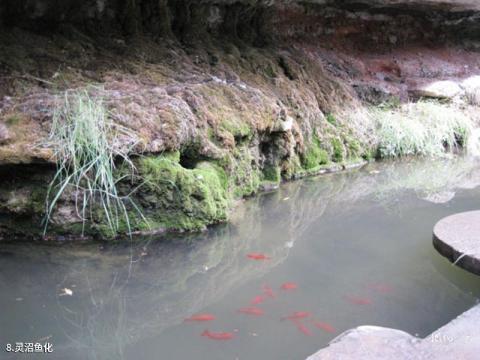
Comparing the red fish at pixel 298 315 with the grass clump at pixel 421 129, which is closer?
the red fish at pixel 298 315

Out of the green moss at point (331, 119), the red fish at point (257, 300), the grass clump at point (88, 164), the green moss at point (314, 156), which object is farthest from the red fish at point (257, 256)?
the green moss at point (331, 119)

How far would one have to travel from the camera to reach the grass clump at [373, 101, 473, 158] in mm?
7199

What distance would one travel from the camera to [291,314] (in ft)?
9.14

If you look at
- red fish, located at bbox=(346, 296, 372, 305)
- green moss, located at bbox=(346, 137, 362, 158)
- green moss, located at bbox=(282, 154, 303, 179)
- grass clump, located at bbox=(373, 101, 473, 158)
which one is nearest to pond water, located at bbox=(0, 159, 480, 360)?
red fish, located at bbox=(346, 296, 372, 305)

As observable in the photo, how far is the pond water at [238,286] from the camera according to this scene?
255cm

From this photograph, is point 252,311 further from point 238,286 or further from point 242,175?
point 242,175

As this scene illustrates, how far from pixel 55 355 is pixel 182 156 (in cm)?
230

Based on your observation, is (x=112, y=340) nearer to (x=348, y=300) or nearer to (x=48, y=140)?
(x=348, y=300)

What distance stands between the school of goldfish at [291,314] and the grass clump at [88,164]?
115cm

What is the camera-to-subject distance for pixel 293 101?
20.7 ft

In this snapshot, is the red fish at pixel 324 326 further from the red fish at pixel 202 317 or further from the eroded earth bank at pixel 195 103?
the eroded earth bank at pixel 195 103

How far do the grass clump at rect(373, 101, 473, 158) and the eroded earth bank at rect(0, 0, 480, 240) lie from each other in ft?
0.08

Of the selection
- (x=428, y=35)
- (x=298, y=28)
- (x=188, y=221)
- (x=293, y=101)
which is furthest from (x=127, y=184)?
(x=428, y=35)

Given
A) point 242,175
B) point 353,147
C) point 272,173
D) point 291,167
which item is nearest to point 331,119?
point 353,147
